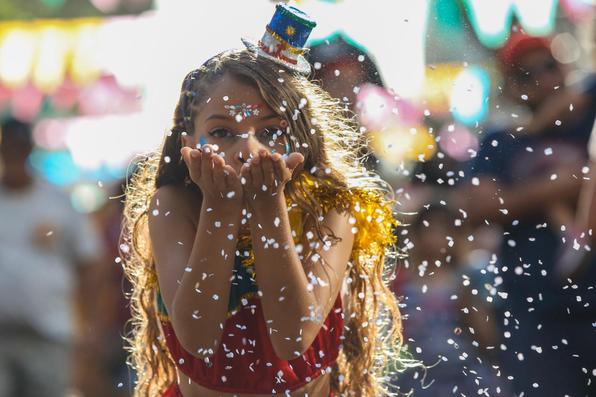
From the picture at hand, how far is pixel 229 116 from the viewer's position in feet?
7.77

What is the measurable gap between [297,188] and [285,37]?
0.34 m

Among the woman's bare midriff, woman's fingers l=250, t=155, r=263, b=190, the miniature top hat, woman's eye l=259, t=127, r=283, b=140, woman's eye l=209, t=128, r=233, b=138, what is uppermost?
the miniature top hat

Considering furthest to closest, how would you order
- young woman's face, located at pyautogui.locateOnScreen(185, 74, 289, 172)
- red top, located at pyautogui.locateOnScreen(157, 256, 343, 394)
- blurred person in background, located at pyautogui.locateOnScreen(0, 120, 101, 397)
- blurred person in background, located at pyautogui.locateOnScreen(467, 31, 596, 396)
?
blurred person in background, located at pyautogui.locateOnScreen(0, 120, 101, 397), blurred person in background, located at pyautogui.locateOnScreen(467, 31, 596, 396), red top, located at pyautogui.locateOnScreen(157, 256, 343, 394), young woman's face, located at pyautogui.locateOnScreen(185, 74, 289, 172)

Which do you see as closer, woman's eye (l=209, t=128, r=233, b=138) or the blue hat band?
woman's eye (l=209, t=128, r=233, b=138)

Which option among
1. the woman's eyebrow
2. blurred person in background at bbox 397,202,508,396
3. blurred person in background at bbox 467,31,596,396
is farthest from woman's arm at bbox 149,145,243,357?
blurred person in background at bbox 467,31,596,396

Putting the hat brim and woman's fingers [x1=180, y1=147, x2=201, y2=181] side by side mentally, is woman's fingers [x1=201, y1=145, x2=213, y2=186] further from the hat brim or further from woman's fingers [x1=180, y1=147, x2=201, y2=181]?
the hat brim

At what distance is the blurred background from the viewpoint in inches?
132

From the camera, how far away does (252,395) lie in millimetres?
2438

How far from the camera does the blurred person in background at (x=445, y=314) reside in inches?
134

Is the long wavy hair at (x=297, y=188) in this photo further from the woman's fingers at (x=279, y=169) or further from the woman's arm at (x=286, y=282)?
the woman's fingers at (x=279, y=169)

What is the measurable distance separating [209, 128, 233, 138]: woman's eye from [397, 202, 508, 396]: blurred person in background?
49.8 inches

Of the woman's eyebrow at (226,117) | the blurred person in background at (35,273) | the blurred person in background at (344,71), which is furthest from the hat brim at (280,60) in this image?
the blurred person in background at (35,273)

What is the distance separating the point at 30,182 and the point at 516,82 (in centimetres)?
212

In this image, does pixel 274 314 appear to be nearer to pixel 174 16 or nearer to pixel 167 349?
pixel 167 349
